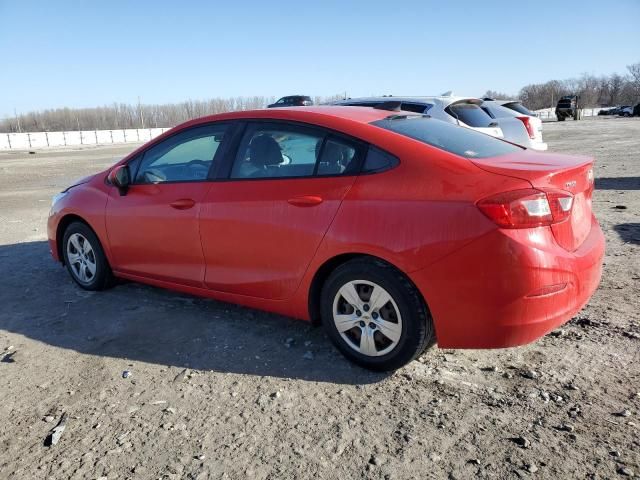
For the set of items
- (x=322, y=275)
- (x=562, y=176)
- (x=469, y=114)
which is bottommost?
(x=322, y=275)

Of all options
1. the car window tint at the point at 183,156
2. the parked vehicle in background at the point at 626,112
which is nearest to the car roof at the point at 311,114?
the car window tint at the point at 183,156

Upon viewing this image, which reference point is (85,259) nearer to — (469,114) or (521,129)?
(469,114)

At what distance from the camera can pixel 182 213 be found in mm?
4125

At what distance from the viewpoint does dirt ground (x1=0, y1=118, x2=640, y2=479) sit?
2.52 m

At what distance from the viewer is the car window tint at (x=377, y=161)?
3.20 m

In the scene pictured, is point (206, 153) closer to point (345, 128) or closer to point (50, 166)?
point (345, 128)

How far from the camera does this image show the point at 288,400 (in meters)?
3.08

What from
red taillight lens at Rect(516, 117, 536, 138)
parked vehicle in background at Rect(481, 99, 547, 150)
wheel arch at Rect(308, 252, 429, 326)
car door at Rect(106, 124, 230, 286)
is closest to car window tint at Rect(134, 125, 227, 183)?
car door at Rect(106, 124, 230, 286)

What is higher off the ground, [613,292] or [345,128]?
[345,128]

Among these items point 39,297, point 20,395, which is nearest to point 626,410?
point 20,395

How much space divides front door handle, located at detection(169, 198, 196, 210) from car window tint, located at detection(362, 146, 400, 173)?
1.47m

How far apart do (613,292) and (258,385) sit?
10.1 ft

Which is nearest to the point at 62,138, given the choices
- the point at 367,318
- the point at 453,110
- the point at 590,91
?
the point at 453,110

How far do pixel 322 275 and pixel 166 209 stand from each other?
150 centimetres
